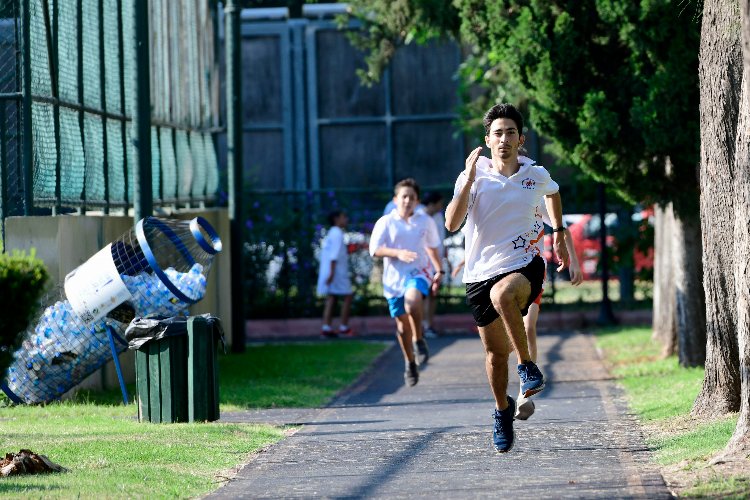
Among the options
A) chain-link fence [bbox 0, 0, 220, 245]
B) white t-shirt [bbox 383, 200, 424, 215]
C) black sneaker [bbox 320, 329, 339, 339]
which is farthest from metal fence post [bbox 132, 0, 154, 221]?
black sneaker [bbox 320, 329, 339, 339]

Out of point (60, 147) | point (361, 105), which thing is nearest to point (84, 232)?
point (60, 147)

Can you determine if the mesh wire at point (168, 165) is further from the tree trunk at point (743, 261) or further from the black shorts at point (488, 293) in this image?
the tree trunk at point (743, 261)

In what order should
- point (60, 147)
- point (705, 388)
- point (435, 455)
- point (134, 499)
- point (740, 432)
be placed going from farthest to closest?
point (60, 147) → point (705, 388) → point (435, 455) → point (740, 432) → point (134, 499)

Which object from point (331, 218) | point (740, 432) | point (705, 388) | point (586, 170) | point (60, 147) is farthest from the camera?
point (331, 218)

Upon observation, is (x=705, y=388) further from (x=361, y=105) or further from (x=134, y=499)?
(x=361, y=105)

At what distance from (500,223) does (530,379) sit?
94 cm

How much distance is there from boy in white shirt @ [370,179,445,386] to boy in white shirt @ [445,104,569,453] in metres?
4.42

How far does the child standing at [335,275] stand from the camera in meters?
19.5

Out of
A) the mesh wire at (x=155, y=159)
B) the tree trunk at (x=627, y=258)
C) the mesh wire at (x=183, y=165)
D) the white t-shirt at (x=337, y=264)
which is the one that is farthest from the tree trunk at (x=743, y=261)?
the tree trunk at (x=627, y=258)

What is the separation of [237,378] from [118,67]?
11.2 ft

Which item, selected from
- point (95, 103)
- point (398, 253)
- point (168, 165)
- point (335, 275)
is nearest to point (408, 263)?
point (398, 253)

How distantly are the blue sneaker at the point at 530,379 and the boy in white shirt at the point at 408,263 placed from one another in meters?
4.58

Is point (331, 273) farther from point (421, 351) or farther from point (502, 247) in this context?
point (502, 247)

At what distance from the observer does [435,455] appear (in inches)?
350
